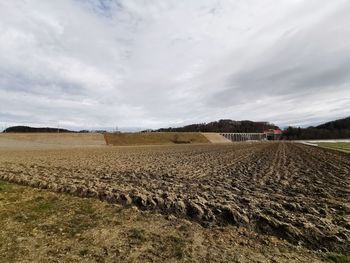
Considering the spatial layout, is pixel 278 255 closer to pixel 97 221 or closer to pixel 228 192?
pixel 97 221

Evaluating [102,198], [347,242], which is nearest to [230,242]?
[347,242]

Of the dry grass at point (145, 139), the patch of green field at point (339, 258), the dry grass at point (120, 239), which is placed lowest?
the patch of green field at point (339, 258)

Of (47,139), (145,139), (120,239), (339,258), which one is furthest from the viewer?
(145,139)

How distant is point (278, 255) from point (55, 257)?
4.72m

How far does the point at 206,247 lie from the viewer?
6.79m

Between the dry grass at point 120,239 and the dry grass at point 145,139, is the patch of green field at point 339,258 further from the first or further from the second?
the dry grass at point 145,139

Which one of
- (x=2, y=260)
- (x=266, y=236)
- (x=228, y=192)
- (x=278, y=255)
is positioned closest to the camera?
(x=2, y=260)

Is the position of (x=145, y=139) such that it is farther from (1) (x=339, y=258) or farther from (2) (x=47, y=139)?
(1) (x=339, y=258)

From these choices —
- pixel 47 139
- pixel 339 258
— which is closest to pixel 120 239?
pixel 339 258

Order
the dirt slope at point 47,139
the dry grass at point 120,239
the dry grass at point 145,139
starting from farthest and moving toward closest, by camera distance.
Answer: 1. the dry grass at point 145,139
2. the dirt slope at point 47,139
3. the dry grass at point 120,239

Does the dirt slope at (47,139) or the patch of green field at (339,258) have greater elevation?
the dirt slope at (47,139)

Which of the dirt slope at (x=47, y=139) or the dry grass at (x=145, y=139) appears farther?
the dry grass at (x=145, y=139)

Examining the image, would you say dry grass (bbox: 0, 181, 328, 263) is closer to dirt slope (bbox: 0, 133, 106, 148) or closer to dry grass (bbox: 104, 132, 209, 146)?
dirt slope (bbox: 0, 133, 106, 148)

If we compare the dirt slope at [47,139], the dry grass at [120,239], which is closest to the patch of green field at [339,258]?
the dry grass at [120,239]
